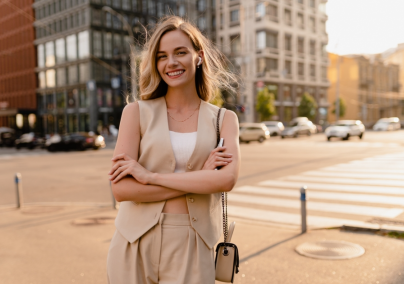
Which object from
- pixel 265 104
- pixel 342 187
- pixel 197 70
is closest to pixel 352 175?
pixel 342 187

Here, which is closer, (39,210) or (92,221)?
(92,221)

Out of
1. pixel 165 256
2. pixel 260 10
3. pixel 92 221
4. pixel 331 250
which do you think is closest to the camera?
pixel 165 256

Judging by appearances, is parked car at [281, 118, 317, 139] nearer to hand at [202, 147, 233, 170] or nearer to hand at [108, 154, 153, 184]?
hand at [202, 147, 233, 170]

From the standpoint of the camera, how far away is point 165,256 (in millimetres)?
1999

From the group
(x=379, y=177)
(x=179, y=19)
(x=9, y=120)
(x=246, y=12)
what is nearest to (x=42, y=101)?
(x=9, y=120)

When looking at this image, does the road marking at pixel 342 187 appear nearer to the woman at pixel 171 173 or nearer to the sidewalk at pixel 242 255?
the sidewalk at pixel 242 255

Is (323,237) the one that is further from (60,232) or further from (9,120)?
(9,120)

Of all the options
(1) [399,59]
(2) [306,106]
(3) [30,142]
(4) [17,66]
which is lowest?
(3) [30,142]

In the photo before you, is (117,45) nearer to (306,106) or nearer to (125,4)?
(125,4)

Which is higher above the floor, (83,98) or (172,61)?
(83,98)

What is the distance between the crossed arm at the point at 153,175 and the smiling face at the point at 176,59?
0.27m

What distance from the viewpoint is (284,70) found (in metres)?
55.5

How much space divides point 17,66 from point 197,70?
66989mm

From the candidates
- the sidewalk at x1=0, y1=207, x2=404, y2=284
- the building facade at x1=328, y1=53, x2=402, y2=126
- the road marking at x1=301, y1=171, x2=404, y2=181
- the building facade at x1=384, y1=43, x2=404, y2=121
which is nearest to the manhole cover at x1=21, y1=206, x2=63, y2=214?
the sidewalk at x1=0, y1=207, x2=404, y2=284
